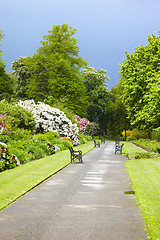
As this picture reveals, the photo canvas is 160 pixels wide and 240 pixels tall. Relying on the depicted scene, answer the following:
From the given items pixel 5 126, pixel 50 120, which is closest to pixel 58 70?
pixel 50 120

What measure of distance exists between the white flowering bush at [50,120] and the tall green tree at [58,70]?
41.1ft

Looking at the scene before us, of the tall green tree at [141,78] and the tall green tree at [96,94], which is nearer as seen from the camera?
the tall green tree at [141,78]

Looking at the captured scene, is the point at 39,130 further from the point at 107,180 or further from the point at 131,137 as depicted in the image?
the point at 131,137

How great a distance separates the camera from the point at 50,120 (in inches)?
1219

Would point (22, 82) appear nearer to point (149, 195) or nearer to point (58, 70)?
point (58, 70)

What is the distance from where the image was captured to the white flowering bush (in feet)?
99.3

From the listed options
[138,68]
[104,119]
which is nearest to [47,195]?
[138,68]

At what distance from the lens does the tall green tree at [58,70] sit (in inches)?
1800

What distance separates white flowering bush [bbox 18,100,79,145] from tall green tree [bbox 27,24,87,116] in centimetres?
1253

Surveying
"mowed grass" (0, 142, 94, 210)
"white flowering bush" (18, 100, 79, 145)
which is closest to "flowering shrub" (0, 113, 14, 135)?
"mowed grass" (0, 142, 94, 210)

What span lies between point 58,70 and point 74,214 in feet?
136

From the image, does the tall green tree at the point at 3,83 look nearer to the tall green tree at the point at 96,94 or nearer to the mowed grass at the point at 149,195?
the tall green tree at the point at 96,94

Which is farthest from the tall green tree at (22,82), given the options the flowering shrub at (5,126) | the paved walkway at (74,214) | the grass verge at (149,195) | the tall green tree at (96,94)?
the paved walkway at (74,214)

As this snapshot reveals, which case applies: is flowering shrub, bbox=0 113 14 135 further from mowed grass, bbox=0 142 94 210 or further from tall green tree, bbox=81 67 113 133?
tall green tree, bbox=81 67 113 133
